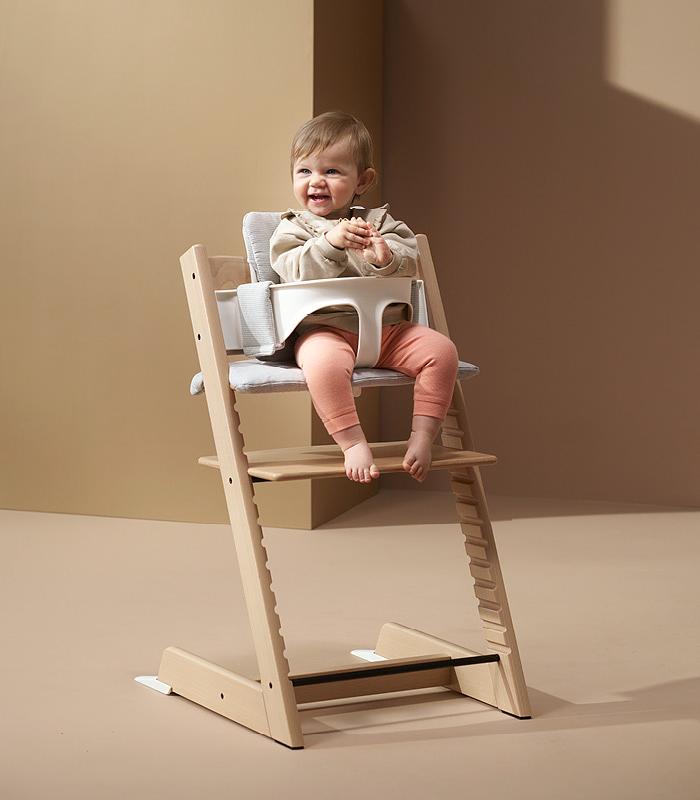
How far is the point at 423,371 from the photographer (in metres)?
1.96

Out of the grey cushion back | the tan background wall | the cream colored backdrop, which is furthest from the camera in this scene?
the tan background wall

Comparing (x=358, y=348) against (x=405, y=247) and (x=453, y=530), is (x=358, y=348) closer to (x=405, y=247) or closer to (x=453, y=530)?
Result: (x=405, y=247)

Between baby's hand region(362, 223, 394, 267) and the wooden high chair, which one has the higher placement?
baby's hand region(362, 223, 394, 267)

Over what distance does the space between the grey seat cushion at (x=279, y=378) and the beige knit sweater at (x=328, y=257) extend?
0.08 meters

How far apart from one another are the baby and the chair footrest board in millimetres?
30

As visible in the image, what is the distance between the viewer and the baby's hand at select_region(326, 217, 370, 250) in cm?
190

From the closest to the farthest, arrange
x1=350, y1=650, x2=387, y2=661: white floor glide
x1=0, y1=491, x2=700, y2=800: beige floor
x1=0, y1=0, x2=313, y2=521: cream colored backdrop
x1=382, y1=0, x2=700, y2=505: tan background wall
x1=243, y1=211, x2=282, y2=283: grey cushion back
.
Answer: x1=0, y1=491, x2=700, y2=800: beige floor, x1=243, y1=211, x2=282, y2=283: grey cushion back, x1=350, y1=650, x2=387, y2=661: white floor glide, x1=0, y1=0, x2=313, y2=521: cream colored backdrop, x1=382, y1=0, x2=700, y2=505: tan background wall

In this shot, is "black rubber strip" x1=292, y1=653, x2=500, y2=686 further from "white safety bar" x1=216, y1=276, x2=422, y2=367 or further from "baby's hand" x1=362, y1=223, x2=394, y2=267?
"baby's hand" x1=362, y1=223, x2=394, y2=267

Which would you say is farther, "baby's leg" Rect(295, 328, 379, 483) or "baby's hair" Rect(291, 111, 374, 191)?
"baby's hair" Rect(291, 111, 374, 191)

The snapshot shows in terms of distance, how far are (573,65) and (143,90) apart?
4.72 ft

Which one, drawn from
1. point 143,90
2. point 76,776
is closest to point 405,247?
point 76,776

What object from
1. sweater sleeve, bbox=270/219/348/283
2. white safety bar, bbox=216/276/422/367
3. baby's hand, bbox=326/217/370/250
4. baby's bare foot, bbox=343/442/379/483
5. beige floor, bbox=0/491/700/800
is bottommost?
beige floor, bbox=0/491/700/800

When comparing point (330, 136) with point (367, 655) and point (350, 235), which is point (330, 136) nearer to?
point (350, 235)

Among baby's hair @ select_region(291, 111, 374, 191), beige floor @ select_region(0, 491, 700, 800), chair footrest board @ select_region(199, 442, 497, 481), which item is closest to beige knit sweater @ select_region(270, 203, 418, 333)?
baby's hair @ select_region(291, 111, 374, 191)
